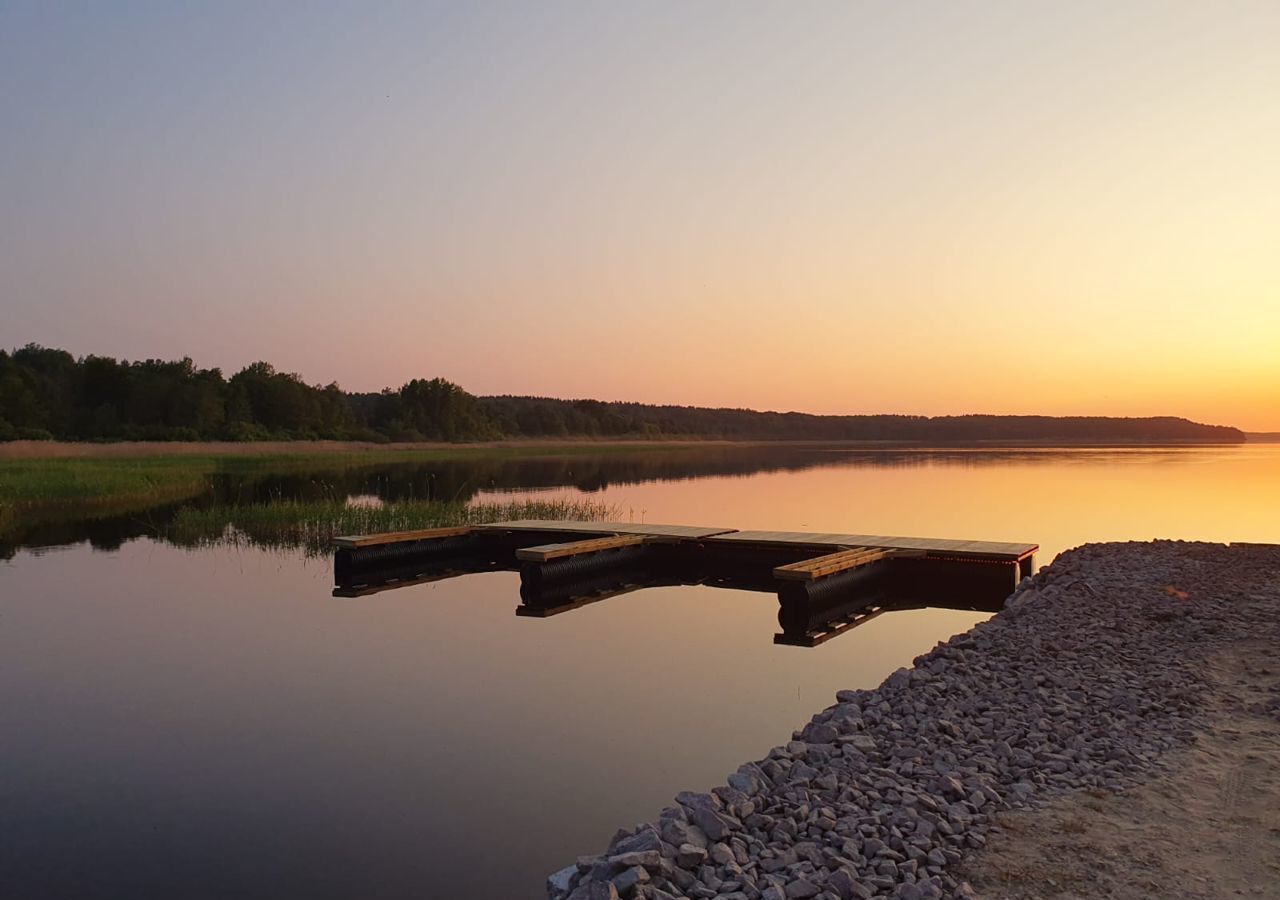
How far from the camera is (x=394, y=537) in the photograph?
1560cm

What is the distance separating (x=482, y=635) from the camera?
11477 mm

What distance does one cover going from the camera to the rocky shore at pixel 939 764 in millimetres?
4227

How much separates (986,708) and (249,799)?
5.20 m

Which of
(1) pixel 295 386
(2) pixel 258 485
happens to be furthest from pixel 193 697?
(1) pixel 295 386

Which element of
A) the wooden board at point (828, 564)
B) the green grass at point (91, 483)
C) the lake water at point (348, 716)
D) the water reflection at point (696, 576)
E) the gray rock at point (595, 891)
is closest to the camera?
the gray rock at point (595, 891)

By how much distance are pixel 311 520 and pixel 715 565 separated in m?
10.1

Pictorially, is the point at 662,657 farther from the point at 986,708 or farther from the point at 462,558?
the point at 462,558

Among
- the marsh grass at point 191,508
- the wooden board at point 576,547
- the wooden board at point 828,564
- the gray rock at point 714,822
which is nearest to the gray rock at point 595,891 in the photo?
the gray rock at point 714,822

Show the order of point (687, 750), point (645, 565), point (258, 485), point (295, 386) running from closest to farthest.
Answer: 1. point (687, 750)
2. point (645, 565)
3. point (258, 485)
4. point (295, 386)

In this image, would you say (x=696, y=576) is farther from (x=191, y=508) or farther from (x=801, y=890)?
(x=191, y=508)

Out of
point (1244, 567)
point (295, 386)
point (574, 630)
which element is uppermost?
point (295, 386)

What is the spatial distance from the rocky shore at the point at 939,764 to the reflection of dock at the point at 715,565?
3062mm

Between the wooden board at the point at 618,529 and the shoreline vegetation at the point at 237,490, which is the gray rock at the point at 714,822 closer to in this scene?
the wooden board at the point at 618,529

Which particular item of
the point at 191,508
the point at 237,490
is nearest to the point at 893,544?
the point at 191,508
